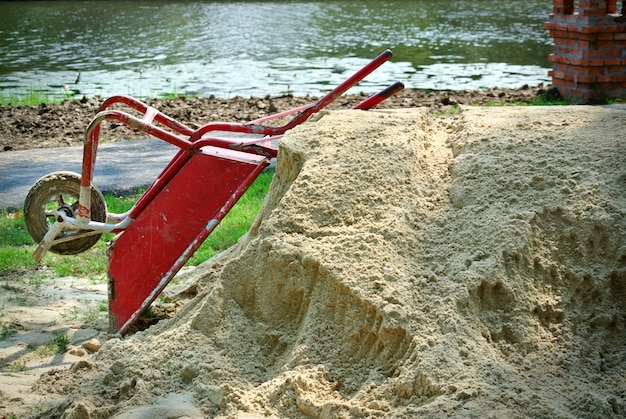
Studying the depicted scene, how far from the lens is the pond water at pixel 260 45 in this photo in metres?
11.7

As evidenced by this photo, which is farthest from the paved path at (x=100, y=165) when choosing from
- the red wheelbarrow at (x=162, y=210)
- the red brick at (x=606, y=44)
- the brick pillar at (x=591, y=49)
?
the red brick at (x=606, y=44)

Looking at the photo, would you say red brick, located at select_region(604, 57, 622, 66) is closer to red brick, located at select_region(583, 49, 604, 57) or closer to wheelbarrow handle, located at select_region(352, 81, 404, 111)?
red brick, located at select_region(583, 49, 604, 57)

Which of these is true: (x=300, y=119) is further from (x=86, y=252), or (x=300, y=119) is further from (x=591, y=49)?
(x=591, y=49)

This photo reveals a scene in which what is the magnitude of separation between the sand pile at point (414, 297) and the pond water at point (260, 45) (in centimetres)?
740

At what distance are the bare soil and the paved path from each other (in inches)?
16.4

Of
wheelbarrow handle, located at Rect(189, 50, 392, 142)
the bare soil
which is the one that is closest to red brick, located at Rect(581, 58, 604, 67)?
the bare soil

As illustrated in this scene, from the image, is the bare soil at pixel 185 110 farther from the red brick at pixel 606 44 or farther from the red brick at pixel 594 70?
the red brick at pixel 606 44

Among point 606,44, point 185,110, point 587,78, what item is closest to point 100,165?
point 185,110

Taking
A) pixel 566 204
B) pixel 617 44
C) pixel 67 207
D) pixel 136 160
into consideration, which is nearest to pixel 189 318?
pixel 67 207

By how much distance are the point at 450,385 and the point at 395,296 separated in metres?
0.44

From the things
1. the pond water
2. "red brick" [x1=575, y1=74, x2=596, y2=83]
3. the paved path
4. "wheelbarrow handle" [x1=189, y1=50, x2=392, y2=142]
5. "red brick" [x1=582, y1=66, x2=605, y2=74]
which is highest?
"wheelbarrow handle" [x1=189, y1=50, x2=392, y2=142]

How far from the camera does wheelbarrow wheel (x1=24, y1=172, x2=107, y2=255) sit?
4.31m

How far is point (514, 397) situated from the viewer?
8.38ft

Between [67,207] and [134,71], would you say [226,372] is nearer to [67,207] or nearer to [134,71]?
[67,207]
